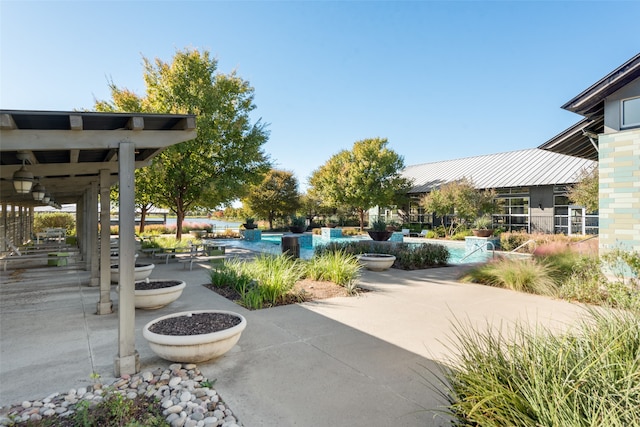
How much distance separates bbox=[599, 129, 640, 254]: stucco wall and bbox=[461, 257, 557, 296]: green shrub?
5.13 ft

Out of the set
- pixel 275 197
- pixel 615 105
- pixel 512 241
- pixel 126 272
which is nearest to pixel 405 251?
pixel 615 105

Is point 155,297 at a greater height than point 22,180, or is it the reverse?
point 22,180

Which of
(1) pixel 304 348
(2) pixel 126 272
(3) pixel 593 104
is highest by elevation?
(3) pixel 593 104

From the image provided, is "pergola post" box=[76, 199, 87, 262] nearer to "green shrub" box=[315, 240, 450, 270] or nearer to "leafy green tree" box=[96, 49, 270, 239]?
"leafy green tree" box=[96, 49, 270, 239]

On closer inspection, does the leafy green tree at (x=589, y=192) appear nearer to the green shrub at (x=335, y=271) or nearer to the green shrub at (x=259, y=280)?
the green shrub at (x=335, y=271)

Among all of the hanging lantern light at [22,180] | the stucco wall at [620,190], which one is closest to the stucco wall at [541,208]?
the stucco wall at [620,190]

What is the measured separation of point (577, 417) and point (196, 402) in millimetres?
2936

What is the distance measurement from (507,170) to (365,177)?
11.1 m

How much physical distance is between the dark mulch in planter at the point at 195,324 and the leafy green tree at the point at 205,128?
32.3 ft

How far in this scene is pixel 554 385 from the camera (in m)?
2.14

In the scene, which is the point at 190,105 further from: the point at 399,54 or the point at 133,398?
the point at 133,398

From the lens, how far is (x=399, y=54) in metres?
16.0

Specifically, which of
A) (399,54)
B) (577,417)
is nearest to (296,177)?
(399,54)

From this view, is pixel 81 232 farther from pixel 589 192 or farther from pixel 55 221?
pixel 589 192
